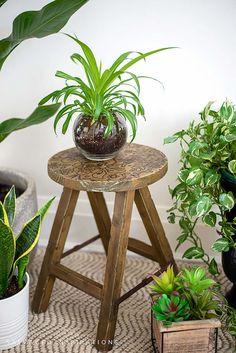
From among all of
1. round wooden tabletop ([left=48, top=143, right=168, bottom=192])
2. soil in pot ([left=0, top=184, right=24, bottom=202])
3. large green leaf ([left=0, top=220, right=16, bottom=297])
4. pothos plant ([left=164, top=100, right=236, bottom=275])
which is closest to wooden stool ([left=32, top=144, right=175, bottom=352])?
round wooden tabletop ([left=48, top=143, right=168, bottom=192])

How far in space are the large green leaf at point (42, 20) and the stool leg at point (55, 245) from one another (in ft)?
1.57

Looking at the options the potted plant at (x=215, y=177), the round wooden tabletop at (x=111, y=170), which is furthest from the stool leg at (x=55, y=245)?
the potted plant at (x=215, y=177)

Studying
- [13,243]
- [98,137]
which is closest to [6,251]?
[13,243]

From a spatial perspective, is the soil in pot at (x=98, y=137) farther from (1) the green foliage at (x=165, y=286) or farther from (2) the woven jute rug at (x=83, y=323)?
(2) the woven jute rug at (x=83, y=323)

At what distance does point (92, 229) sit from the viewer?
198 cm

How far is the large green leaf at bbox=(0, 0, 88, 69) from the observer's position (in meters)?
1.28

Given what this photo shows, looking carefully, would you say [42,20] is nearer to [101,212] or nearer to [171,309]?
[101,212]

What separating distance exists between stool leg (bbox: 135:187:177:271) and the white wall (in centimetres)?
32

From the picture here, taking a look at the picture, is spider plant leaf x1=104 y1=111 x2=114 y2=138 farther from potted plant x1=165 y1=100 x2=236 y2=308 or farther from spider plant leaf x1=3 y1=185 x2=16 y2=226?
spider plant leaf x1=3 y1=185 x2=16 y2=226

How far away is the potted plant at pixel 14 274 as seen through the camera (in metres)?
1.32

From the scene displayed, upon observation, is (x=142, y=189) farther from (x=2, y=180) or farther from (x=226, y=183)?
(x=2, y=180)

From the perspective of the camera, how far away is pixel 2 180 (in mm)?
1848

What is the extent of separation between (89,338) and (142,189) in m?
0.50

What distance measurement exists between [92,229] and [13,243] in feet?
2.34
